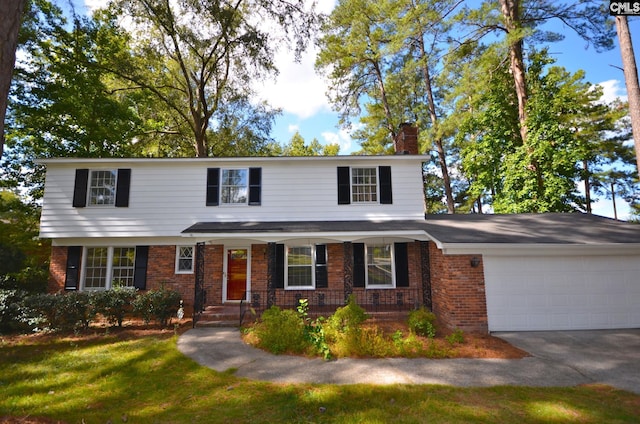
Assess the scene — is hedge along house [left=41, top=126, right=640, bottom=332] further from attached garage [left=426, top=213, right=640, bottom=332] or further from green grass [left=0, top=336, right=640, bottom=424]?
green grass [left=0, top=336, right=640, bottom=424]

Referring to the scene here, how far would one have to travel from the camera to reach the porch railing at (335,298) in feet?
35.8

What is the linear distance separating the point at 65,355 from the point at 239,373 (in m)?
5.01

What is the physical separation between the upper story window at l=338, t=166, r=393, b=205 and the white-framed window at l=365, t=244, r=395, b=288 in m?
1.85

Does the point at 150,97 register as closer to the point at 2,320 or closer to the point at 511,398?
the point at 2,320

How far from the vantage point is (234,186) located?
11.8m

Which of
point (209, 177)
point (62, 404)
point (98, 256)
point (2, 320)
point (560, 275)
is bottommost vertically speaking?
point (62, 404)

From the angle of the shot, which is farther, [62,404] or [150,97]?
[150,97]

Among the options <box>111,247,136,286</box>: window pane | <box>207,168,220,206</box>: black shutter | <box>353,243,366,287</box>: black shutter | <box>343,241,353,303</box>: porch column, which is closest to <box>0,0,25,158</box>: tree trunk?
<box>207,168,220,206</box>: black shutter

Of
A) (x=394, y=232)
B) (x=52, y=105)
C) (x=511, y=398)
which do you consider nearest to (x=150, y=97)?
(x=52, y=105)

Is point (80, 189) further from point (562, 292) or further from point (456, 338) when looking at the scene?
point (562, 292)

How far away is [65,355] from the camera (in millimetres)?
7445

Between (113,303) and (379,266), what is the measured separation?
30.6 ft

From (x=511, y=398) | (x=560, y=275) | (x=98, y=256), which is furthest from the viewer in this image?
(x=98, y=256)

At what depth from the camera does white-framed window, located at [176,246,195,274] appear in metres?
11.4
